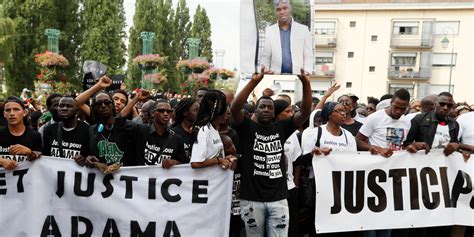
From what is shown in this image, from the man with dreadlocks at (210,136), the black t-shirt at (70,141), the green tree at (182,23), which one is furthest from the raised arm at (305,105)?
the green tree at (182,23)

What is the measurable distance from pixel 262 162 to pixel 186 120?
88 cm

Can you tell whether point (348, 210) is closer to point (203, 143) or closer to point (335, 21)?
point (203, 143)

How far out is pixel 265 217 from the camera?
462 cm

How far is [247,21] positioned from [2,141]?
8.09ft

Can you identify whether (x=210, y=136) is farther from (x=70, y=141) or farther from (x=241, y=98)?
(x=70, y=141)

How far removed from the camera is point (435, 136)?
5.55m

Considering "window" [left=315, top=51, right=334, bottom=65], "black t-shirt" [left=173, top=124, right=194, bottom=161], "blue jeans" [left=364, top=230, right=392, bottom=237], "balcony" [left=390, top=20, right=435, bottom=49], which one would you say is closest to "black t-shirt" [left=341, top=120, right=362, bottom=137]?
"blue jeans" [left=364, top=230, right=392, bottom=237]

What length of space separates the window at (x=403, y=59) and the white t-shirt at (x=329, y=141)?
42098mm

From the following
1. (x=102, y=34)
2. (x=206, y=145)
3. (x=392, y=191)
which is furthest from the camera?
(x=102, y=34)

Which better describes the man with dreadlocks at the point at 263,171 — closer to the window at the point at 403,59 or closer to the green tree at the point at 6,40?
the green tree at the point at 6,40

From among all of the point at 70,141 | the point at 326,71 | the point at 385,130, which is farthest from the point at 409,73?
the point at 70,141

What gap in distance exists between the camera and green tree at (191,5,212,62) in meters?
61.6

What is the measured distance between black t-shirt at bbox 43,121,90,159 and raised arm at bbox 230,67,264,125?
1.40 meters

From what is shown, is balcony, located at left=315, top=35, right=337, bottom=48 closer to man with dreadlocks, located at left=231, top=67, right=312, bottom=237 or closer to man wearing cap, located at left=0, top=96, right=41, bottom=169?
man with dreadlocks, located at left=231, top=67, right=312, bottom=237
